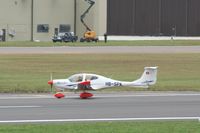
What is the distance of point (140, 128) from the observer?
13.5m

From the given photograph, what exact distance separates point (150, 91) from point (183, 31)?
221 feet

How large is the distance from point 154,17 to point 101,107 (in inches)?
2904

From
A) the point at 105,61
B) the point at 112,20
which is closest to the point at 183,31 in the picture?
the point at 112,20

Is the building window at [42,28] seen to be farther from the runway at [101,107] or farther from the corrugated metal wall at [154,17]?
the runway at [101,107]

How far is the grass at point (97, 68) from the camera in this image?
28688 mm

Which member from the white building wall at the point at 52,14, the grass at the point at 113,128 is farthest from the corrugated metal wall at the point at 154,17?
the grass at the point at 113,128

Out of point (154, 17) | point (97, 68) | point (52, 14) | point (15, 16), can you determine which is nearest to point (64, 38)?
point (52, 14)

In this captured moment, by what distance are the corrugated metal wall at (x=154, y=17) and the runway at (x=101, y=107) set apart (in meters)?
67.5

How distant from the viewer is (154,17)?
92500 millimetres

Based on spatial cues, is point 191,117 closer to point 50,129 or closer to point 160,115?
point 160,115

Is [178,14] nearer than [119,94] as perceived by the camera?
No

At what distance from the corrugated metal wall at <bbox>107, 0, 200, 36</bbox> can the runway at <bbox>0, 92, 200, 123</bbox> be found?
67.5 m

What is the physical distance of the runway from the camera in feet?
55.2

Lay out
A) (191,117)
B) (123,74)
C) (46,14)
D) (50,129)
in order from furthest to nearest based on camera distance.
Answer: (46,14) < (123,74) < (191,117) < (50,129)
